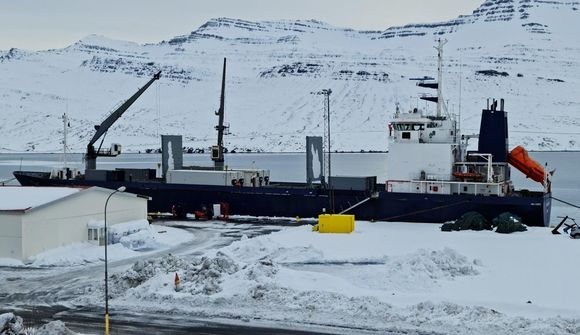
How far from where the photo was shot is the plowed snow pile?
2364 cm

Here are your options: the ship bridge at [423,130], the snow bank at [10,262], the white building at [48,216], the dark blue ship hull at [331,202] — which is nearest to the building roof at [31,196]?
the white building at [48,216]

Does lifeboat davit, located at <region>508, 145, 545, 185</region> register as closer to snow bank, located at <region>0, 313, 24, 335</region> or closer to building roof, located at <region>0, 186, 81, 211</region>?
building roof, located at <region>0, 186, 81, 211</region>

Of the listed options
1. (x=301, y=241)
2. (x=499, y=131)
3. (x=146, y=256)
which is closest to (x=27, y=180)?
(x=146, y=256)

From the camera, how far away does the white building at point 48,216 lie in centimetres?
3478

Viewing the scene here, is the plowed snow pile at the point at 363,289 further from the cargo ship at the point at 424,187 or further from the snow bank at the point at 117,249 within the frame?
the cargo ship at the point at 424,187

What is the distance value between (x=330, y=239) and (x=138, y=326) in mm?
16209

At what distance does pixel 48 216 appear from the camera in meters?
36.1

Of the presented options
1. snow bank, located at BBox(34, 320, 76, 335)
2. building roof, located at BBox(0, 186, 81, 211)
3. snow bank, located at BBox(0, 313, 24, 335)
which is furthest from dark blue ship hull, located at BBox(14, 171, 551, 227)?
snow bank, located at BBox(0, 313, 24, 335)

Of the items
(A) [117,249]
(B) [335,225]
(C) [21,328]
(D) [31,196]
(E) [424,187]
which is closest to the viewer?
(C) [21,328]

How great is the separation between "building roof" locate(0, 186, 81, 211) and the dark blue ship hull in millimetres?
13075

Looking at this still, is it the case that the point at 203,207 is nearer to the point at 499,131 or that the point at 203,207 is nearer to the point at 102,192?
the point at 102,192

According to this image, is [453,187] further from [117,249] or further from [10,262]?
[10,262]

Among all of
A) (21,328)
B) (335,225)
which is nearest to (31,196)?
(335,225)

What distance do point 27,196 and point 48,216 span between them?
3.80 m
